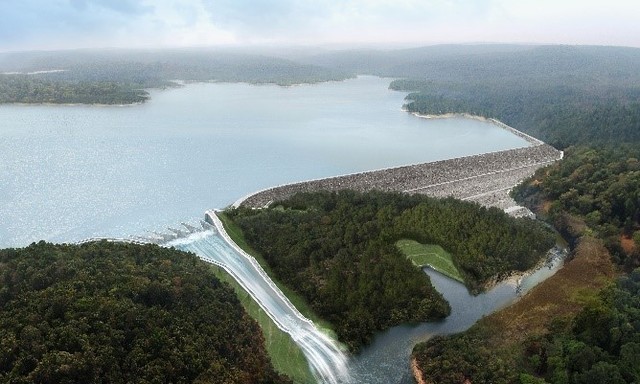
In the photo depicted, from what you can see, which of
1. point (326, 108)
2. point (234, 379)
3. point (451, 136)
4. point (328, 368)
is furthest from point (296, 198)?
point (326, 108)

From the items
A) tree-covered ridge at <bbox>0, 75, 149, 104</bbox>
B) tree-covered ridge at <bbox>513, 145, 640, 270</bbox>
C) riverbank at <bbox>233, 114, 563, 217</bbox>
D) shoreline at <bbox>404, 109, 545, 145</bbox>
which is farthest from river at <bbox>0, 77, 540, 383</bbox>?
tree-covered ridge at <bbox>513, 145, 640, 270</bbox>

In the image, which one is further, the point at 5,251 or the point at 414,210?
the point at 414,210

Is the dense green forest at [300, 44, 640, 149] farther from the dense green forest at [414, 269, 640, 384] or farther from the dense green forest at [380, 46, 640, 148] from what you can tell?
the dense green forest at [414, 269, 640, 384]

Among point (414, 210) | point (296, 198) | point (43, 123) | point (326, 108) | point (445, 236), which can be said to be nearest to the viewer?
point (445, 236)

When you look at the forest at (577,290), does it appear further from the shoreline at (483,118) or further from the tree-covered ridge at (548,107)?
the shoreline at (483,118)

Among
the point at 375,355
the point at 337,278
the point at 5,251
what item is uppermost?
the point at 5,251

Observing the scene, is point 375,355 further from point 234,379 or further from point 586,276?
point 586,276

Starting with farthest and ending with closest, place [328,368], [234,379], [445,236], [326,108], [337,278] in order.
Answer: [326,108]
[445,236]
[337,278]
[328,368]
[234,379]
